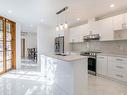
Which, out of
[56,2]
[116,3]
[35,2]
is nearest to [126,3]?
[116,3]

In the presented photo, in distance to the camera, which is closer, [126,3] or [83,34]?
[126,3]

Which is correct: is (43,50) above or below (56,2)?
below

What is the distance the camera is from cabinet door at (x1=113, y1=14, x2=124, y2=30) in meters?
4.38

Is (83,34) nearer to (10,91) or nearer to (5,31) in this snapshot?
(5,31)

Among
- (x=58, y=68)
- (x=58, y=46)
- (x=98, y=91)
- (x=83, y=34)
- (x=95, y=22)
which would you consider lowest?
(x=98, y=91)

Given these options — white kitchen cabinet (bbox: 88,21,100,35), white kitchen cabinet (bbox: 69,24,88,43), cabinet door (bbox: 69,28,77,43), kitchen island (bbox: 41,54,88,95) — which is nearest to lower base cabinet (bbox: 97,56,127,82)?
white kitchen cabinet (bbox: 88,21,100,35)

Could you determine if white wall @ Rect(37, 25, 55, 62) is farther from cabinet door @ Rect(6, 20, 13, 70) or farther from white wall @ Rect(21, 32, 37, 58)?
white wall @ Rect(21, 32, 37, 58)

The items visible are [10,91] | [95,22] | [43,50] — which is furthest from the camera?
[43,50]

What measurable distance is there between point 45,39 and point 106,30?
4.13m

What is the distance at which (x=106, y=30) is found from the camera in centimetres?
498

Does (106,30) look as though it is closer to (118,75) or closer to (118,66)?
(118,66)

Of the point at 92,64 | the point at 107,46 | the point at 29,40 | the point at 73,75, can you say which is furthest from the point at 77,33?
the point at 29,40

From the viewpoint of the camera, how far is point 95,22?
5.56 metres

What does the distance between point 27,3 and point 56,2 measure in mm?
892
